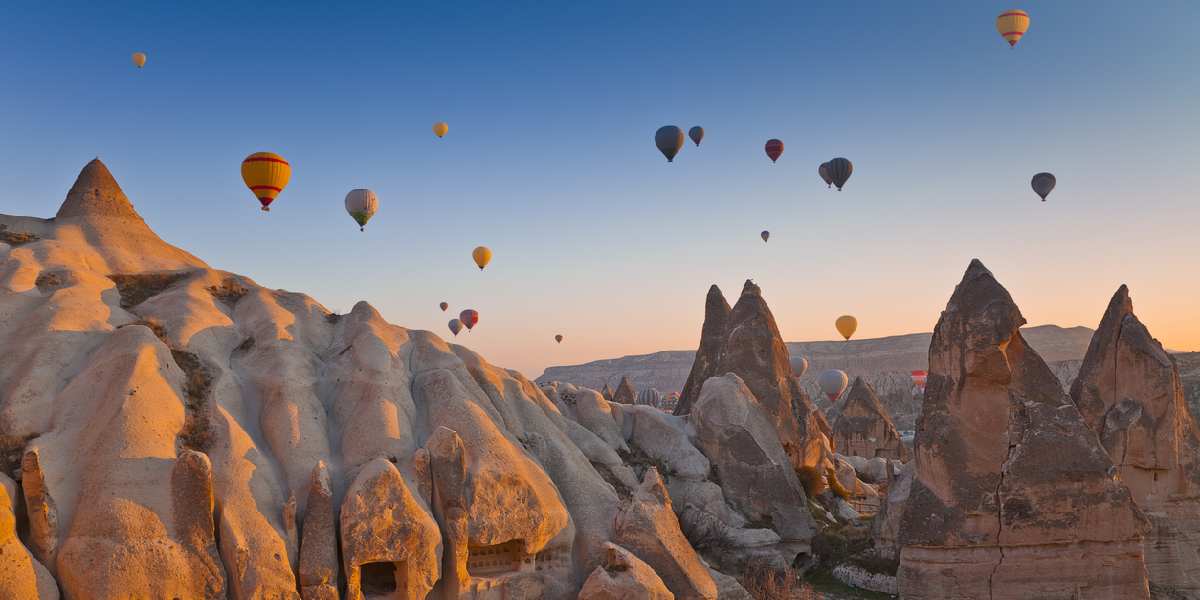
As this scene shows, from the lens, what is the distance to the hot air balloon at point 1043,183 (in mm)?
37500

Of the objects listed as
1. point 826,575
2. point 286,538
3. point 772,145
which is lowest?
point 826,575

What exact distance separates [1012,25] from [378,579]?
30.2 meters

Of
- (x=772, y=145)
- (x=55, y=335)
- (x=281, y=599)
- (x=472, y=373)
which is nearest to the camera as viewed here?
(x=281, y=599)

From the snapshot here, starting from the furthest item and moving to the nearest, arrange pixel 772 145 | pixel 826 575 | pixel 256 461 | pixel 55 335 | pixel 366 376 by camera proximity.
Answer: pixel 772 145
pixel 826 575
pixel 366 376
pixel 55 335
pixel 256 461

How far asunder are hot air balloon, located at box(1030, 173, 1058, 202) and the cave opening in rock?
28.7 meters

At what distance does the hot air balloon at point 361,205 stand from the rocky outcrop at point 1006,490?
60.1ft

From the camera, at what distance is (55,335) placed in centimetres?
1912

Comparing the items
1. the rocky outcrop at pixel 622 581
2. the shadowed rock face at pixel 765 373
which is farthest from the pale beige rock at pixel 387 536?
the shadowed rock face at pixel 765 373

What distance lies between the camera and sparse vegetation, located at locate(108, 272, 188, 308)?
2228 centimetres

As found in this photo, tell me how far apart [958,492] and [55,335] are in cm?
1708

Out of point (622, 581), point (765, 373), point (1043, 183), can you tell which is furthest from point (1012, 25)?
point (622, 581)

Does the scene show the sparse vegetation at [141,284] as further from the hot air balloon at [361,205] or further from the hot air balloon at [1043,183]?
the hot air balloon at [1043,183]

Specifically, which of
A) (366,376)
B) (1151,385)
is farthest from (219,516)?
(1151,385)

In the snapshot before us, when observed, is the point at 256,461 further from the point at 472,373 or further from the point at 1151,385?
the point at 1151,385
